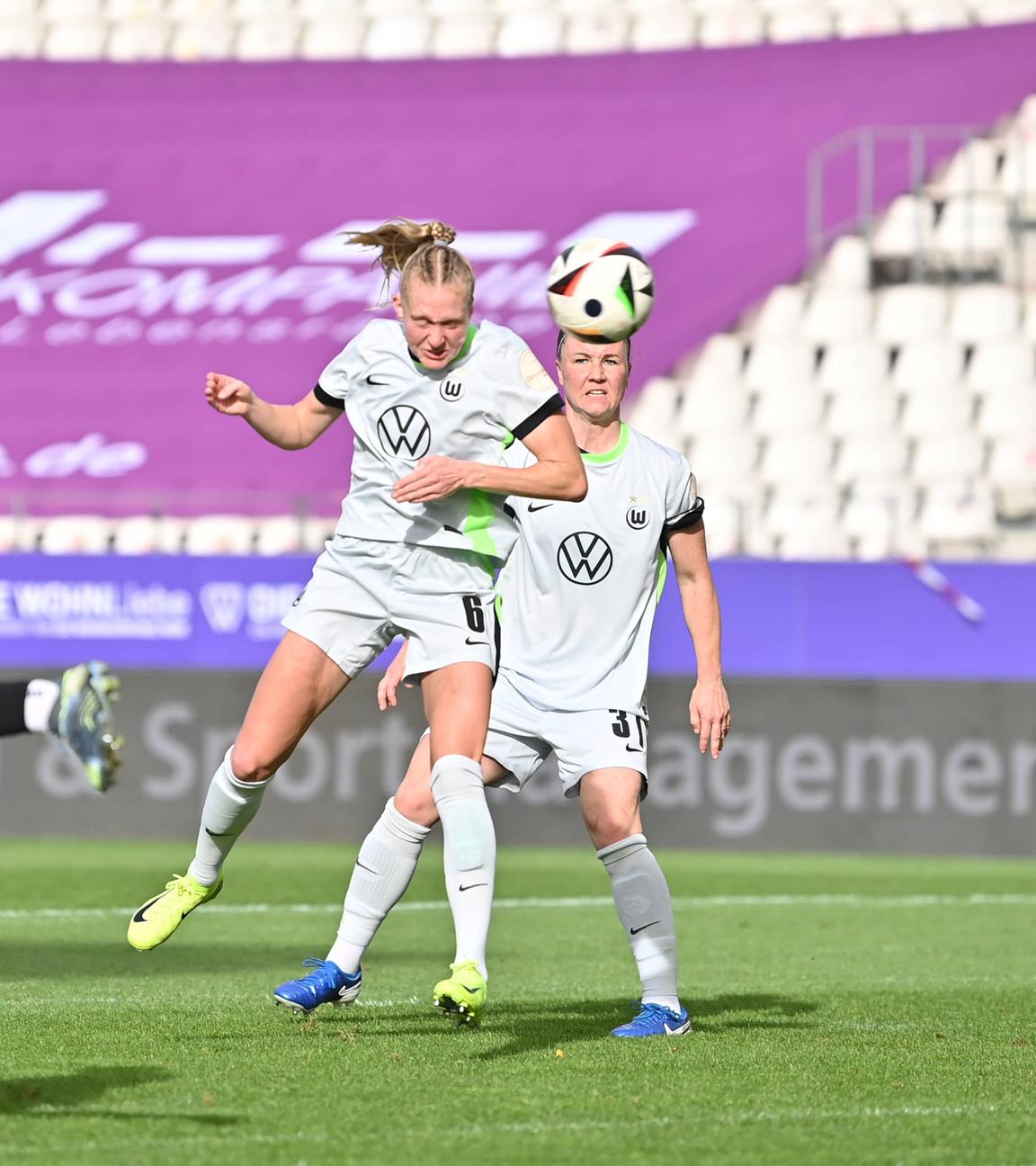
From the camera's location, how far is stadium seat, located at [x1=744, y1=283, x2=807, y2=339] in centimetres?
2077

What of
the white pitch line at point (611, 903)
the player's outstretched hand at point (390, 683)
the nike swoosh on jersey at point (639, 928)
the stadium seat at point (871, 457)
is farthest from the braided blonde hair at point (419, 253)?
the stadium seat at point (871, 457)

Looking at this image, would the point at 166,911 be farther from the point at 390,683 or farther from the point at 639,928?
the point at 639,928

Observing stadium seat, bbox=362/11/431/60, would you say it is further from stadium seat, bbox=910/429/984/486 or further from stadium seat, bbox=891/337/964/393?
stadium seat, bbox=910/429/984/486

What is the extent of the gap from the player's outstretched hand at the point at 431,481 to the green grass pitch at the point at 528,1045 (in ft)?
4.60

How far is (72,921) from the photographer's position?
9523mm

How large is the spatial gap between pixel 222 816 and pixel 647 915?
1227mm

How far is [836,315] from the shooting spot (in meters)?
20.5

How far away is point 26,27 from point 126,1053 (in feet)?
68.7

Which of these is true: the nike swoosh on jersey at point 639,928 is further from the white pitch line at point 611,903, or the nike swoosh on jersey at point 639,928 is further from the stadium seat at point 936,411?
the stadium seat at point 936,411

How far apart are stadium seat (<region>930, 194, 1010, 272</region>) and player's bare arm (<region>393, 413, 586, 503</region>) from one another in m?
15.9

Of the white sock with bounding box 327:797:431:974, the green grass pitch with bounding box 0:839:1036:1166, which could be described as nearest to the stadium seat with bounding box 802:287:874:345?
the green grass pitch with bounding box 0:839:1036:1166

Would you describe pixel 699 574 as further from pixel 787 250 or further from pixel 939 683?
pixel 787 250

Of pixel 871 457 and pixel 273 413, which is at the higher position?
pixel 871 457

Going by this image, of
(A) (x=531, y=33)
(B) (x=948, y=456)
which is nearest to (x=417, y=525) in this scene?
(B) (x=948, y=456)
